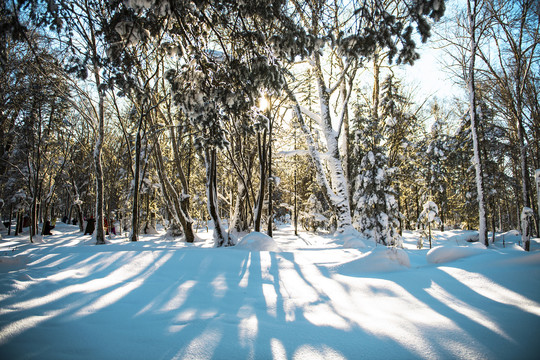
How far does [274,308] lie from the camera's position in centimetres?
279

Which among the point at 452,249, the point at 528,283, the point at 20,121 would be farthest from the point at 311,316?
the point at 20,121

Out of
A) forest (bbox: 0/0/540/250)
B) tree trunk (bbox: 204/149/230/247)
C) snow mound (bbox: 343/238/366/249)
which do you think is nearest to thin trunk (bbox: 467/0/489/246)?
forest (bbox: 0/0/540/250)

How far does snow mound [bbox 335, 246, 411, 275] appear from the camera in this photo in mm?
3959

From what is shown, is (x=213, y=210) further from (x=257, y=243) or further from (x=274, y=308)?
(x=274, y=308)

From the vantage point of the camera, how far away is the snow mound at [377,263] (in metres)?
3.96

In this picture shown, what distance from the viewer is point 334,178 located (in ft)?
34.6

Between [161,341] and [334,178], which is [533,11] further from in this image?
[161,341]

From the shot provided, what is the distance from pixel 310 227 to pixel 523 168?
1780 centimetres

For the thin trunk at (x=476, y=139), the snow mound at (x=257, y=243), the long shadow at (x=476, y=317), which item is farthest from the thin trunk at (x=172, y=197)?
the thin trunk at (x=476, y=139)

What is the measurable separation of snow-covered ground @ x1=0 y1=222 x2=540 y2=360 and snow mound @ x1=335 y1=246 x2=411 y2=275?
0.02 m

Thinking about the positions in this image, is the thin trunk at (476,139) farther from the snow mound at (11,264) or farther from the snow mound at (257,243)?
the snow mound at (11,264)

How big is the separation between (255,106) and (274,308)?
368 cm

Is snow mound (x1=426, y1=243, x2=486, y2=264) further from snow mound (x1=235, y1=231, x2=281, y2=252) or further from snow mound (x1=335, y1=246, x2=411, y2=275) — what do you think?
snow mound (x1=235, y1=231, x2=281, y2=252)

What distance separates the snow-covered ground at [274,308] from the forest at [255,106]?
90.3 inches
